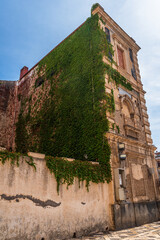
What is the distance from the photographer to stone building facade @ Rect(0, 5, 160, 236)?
891 cm

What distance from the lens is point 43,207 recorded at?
20.6ft

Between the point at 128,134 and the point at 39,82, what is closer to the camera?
the point at 128,134

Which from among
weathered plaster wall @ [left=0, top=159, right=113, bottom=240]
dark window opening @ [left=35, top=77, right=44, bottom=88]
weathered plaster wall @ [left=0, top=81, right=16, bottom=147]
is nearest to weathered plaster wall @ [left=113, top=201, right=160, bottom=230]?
weathered plaster wall @ [left=0, top=159, right=113, bottom=240]

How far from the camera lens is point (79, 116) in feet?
35.9

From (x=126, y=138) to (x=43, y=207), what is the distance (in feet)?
19.0

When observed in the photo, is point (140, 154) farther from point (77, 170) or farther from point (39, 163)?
point (39, 163)

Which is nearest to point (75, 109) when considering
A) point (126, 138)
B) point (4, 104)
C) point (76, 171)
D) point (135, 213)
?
point (126, 138)

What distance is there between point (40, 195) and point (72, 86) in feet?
24.3

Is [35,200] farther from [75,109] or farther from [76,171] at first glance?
[75,109]

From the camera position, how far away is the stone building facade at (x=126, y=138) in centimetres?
891

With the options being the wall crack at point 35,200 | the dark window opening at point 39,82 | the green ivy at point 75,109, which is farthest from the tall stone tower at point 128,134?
→ the dark window opening at point 39,82

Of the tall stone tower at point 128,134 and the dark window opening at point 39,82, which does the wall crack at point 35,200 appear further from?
the dark window opening at point 39,82

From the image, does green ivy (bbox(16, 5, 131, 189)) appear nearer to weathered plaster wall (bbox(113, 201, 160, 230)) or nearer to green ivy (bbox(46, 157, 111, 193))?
green ivy (bbox(46, 157, 111, 193))

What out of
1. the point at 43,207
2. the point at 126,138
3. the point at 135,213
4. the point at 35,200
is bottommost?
the point at 135,213
